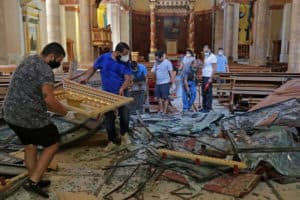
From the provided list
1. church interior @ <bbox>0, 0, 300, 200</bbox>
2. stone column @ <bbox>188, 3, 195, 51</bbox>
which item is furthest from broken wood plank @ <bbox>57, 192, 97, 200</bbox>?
stone column @ <bbox>188, 3, 195, 51</bbox>

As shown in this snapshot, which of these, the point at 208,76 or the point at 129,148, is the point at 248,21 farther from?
the point at 129,148

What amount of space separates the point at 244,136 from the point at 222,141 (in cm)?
43

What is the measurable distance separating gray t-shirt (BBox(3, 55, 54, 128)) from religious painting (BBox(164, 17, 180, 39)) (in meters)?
27.5

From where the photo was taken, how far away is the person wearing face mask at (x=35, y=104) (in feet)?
10.6

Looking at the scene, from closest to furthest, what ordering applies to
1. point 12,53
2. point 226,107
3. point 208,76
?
point 208,76 → point 226,107 → point 12,53

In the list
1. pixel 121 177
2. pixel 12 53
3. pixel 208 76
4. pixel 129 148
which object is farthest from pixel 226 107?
pixel 12 53

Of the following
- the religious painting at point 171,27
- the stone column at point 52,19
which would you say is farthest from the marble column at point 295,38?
the religious painting at point 171,27

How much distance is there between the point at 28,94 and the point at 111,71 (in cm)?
203

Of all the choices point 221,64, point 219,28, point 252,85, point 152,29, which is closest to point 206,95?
point 252,85

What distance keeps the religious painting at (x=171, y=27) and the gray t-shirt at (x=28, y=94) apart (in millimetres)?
27501

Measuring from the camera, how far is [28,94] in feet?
10.8

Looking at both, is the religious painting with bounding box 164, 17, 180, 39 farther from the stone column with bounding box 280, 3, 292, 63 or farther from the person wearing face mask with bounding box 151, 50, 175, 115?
the person wearing face mask with bounding box 151, 50, 175, 115

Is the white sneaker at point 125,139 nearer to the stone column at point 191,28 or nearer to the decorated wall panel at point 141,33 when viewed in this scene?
the stone column at point 191,28

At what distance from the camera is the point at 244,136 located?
4.79 m
